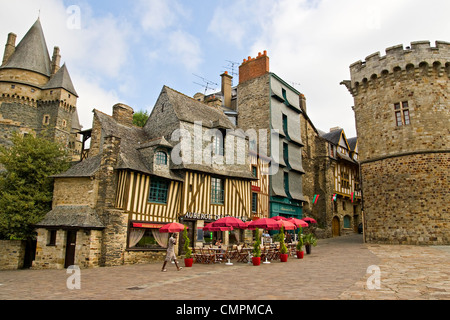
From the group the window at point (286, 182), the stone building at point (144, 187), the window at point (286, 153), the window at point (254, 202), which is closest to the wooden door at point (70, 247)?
the stone building at point (144, 187)

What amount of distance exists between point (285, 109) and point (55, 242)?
18.6 meters

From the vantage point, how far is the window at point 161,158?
15433 millimetres

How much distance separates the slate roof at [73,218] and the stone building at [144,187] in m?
0.04

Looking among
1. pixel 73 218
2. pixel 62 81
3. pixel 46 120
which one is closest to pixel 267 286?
pixel 73 218

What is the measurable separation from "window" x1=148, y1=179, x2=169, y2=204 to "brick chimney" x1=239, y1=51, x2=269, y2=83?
13.5m

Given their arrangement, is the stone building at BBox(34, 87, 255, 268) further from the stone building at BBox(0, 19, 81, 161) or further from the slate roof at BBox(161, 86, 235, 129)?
the stone building at BBox(0, 19, 81, 161)

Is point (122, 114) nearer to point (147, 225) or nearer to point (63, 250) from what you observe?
point (147, 225)

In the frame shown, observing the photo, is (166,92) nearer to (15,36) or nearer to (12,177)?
(12,177)

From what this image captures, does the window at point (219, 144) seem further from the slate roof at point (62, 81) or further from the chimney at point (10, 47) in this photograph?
the chimney at point (10, 47)

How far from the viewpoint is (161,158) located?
1562cm

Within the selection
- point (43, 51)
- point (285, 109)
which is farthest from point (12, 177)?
point (43, 51)

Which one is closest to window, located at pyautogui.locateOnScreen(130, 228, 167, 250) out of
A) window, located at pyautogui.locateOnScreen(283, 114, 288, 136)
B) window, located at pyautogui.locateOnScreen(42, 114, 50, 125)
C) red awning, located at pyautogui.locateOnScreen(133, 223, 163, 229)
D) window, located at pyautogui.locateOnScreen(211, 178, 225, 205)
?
red awning, located at pyautogui.locateOnScreen(133, 223, 163, 229)
